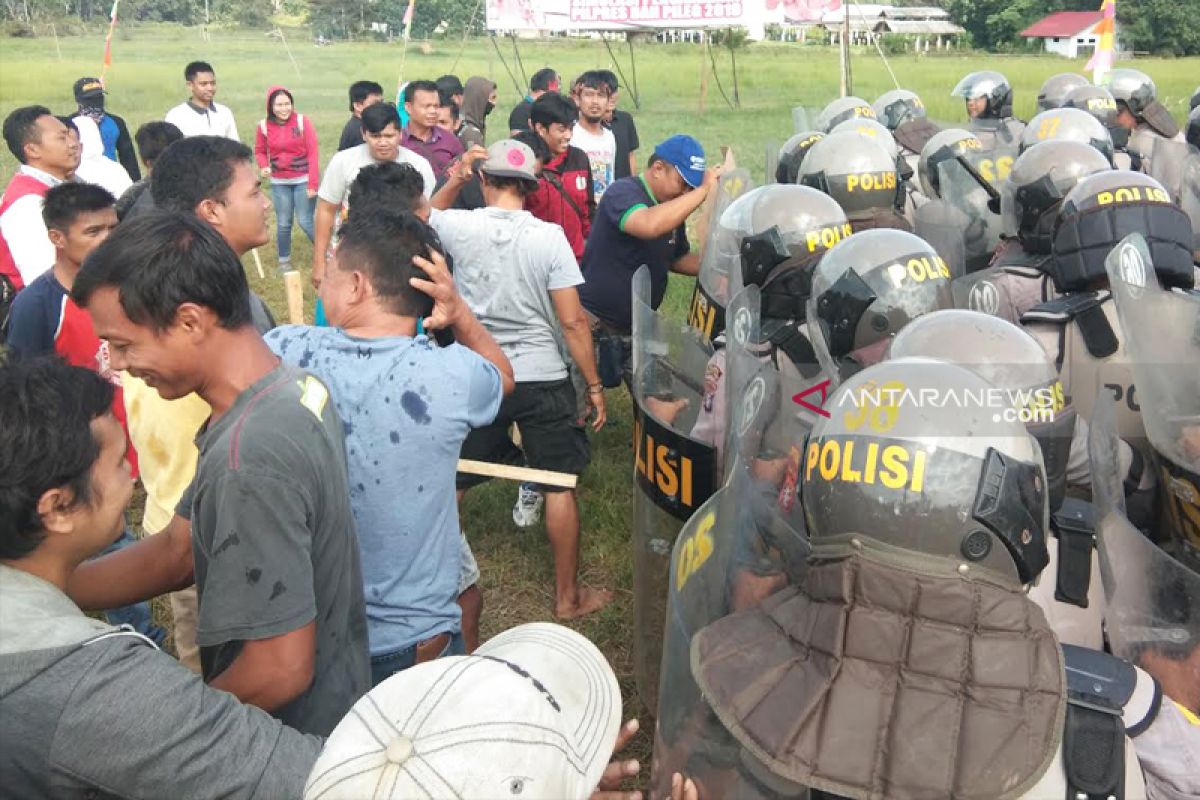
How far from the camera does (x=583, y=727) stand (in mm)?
1453

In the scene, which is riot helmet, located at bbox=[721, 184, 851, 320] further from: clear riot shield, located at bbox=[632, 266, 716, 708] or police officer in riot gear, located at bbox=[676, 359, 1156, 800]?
police officer in riot gear, located at bbox=[676, 359, 1156, 800]

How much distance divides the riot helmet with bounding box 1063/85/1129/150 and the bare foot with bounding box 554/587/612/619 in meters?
6.18

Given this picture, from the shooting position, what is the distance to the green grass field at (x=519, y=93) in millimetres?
5164

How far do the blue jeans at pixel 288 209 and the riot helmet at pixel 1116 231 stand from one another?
8022mm

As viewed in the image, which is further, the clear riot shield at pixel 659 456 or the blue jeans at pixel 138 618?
the blue jeans at pixel 138 618

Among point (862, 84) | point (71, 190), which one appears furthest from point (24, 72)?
point (71, 190)

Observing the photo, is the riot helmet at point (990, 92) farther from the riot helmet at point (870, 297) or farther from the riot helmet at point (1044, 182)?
the riot helmet at point (870, 297)

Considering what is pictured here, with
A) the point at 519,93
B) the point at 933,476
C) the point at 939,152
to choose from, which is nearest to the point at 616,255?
the point at 939,152

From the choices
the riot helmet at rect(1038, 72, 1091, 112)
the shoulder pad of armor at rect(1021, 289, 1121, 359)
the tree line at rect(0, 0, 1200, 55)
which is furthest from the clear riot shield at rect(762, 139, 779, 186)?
the tree line at rect(0, 0, 1200, 55)

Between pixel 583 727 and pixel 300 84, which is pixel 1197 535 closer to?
pixel 583 727

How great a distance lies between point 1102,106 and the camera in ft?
28.4

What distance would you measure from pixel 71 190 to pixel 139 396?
1537mm

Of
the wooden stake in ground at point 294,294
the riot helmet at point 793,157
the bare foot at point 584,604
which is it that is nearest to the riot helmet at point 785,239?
the bare foot at point 584,604

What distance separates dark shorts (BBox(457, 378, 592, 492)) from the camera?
447 centimetres
